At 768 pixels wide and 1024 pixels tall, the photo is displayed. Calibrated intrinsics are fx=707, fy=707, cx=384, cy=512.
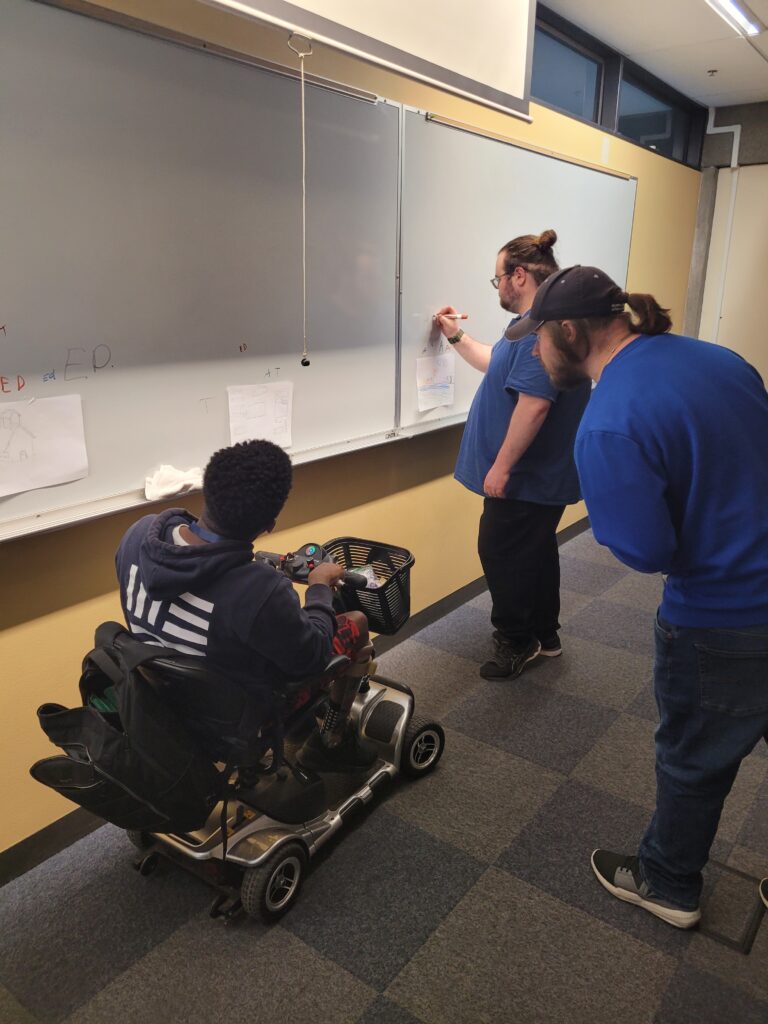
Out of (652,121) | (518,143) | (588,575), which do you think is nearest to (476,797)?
(588,575)

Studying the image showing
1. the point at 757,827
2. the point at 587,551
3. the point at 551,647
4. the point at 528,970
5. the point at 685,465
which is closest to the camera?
the point at 685,465

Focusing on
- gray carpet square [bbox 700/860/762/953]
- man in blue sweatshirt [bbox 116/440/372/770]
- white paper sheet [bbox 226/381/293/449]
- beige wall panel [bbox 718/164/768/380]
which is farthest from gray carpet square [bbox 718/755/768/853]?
beige wall panel [bbox 718/164/768/380]

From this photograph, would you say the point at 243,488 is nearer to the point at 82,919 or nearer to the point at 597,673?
the point at 82,919

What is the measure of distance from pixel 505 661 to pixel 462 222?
168 centimetres

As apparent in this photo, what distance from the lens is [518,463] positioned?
8.00 ft

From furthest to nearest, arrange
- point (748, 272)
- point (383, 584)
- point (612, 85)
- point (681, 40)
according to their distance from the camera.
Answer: point (748, 272)
point (612, 85)
point (681, 40)
point (383, 584)

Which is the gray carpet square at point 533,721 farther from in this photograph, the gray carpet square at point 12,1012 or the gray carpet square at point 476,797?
the gray carpet square at point 12,1012

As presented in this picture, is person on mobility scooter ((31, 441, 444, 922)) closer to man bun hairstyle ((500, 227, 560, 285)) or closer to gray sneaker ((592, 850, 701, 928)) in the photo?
gray sneaker ((592, 850, 701, 928))

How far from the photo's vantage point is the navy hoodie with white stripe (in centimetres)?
132

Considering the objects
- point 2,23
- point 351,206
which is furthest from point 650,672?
point 2,23

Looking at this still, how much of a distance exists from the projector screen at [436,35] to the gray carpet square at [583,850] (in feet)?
6.44

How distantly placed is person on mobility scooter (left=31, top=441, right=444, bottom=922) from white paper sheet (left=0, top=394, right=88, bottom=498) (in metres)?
0.30

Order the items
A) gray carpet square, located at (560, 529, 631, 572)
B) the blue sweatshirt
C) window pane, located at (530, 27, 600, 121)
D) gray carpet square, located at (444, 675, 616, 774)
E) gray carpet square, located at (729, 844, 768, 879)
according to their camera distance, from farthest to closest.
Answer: gray carpet square, located at (560, 529, 631, 572) → window pane, located at (530, 27, 600, 121) → gray carpet square, located at (444, 675, 616, 774) → gray carpet square, located at (729, 844, 768, 879) → the blue sweatshirt

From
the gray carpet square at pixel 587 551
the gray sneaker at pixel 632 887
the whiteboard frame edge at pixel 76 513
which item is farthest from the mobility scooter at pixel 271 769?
the gray carpet square at pixel 587 551
